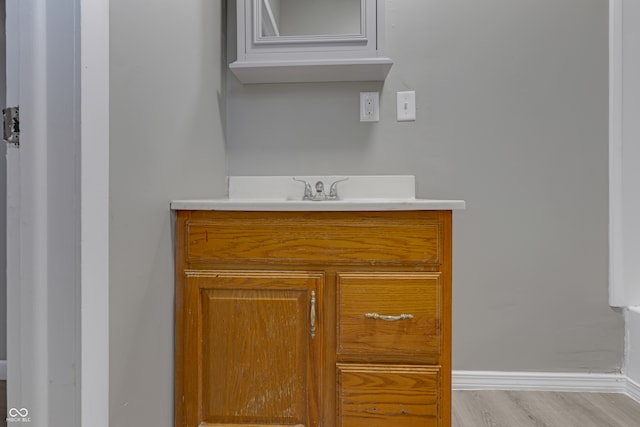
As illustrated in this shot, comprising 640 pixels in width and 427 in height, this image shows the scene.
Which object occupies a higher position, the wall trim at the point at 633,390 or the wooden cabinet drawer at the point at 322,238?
the wooden cabinet drawer at the point at 322,238

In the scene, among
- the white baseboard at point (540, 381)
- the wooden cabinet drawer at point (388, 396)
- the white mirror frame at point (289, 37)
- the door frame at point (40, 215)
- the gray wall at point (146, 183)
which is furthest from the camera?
the white baseboard at point (540, 381)

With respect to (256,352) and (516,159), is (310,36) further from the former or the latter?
(256,352)

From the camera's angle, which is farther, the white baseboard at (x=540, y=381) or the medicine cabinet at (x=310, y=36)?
the white baseboard at (x=540, y=381)

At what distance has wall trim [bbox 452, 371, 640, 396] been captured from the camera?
4.96 ft

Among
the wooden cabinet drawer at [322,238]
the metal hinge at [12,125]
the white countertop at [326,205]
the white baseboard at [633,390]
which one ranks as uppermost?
the metal hinge at [12,125]

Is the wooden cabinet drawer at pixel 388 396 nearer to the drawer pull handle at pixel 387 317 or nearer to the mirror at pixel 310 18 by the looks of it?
the drawer pull handle at pixel 387 317

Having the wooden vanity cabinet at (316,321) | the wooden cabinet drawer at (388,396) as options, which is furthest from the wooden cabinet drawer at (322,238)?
the wooden cabinet drawer at (388,396)

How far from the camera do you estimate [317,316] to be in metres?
0.99

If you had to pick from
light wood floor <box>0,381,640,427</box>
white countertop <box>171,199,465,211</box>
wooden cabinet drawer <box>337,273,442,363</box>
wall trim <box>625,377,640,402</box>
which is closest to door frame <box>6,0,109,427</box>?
white countertop <box>171,199,465,211</box>

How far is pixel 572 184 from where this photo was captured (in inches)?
60.4

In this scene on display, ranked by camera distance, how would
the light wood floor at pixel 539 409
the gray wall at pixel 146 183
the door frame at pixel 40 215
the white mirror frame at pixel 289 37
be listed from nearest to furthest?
1. the door frame at pixel 40 215
2. the gray wall at pixel 146 183
3. the light wood floor at pixel 539 409
4. the white mirror frame at pixel 289 37

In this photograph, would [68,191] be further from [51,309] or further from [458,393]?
[458,393]

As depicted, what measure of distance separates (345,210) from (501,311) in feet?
3.14

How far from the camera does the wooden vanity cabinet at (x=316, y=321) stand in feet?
3.20
